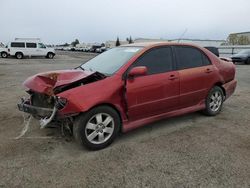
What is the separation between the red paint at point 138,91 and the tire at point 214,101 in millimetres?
152

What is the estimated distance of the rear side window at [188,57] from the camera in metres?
5.33

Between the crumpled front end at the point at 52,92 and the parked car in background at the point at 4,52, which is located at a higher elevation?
the parked car in background at the point at 4,52

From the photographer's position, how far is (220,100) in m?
6.16

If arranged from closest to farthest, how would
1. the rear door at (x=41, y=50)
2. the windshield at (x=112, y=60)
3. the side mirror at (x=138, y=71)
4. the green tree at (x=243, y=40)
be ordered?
the side mirror at (x=138, y=71) → the windshield at (x=112, y=60) → the rear door at (x=41, y=50) → the green tree at (x=243, y=40)

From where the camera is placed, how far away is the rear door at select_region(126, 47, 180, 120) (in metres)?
4.55

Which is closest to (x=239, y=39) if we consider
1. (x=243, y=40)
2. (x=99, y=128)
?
(x=243, y=40)

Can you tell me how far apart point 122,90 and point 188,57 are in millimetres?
1819

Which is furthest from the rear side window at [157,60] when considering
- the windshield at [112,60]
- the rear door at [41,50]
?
the rear door at [41,50]

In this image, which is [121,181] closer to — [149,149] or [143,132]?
[149,149]

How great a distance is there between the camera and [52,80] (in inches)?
174

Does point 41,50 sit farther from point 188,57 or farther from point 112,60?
point 188,57

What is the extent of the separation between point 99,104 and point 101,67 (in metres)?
1.04

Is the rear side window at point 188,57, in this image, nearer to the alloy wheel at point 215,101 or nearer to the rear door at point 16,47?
the alloy wheel at point 215,101

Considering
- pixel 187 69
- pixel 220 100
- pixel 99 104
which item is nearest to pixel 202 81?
pixel 187 69
